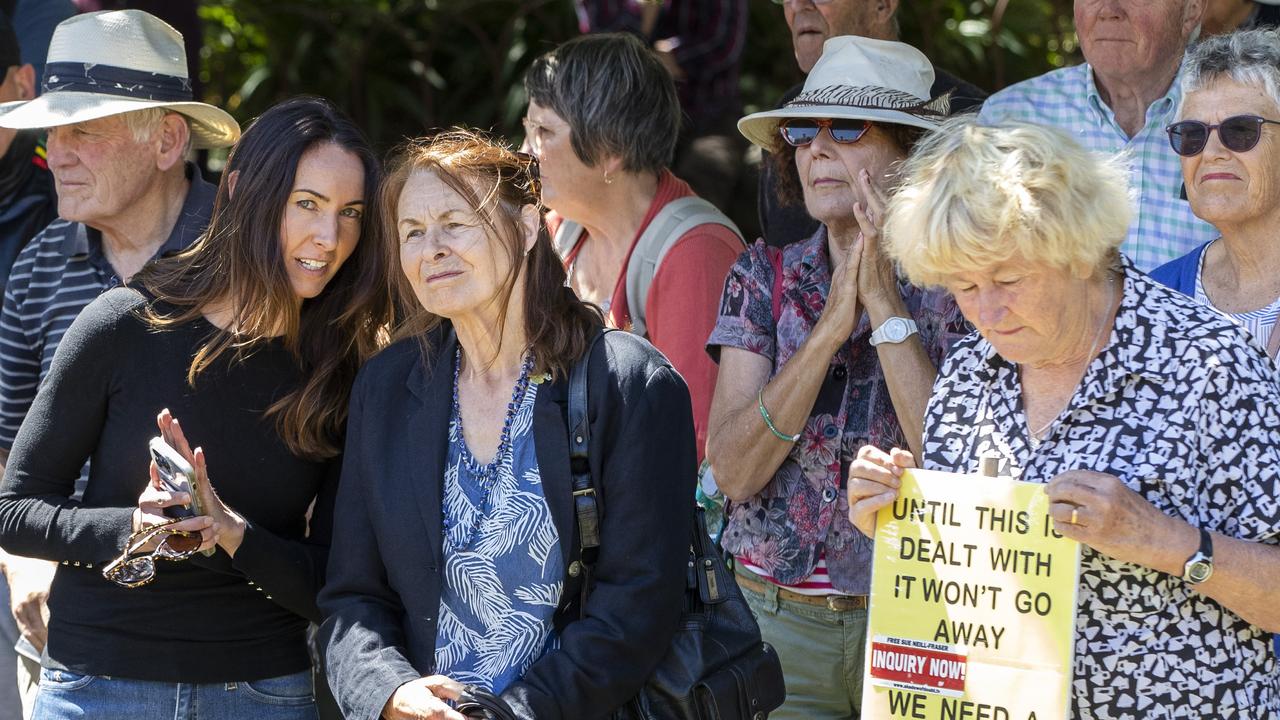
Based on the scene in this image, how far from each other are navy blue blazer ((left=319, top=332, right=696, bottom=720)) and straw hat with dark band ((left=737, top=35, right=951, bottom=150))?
85 cm

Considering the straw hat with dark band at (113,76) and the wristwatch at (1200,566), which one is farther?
the straw hat with dark band at (113,76)

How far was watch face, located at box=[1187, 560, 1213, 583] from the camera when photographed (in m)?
2.19

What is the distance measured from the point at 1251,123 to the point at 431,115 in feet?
18.6

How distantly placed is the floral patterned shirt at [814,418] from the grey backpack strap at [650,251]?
566mm

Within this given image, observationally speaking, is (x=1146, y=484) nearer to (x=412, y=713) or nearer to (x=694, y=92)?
(x=412, y=713)

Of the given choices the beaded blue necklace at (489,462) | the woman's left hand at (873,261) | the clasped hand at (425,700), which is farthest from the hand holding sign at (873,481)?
the clasped hand at (425,700)

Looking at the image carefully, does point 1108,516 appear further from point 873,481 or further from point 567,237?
point 567,237

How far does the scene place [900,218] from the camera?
2484 mm

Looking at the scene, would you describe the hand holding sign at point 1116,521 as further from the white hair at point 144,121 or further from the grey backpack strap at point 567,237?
the white hair at point 144,121

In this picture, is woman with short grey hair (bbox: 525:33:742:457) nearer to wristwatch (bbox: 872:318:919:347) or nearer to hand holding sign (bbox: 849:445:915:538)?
wristwatch (bbox: 872:318:919:347)

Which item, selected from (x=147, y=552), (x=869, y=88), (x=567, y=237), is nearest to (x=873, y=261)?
(x=869, y=88)

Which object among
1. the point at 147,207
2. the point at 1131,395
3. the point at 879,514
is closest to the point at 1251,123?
the point at 1131,395

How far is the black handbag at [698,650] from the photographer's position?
8.52 ft

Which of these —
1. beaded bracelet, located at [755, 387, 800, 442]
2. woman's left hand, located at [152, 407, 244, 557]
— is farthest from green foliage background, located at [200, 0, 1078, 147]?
woman's left hand, located at [152, 407, 244, 557]
